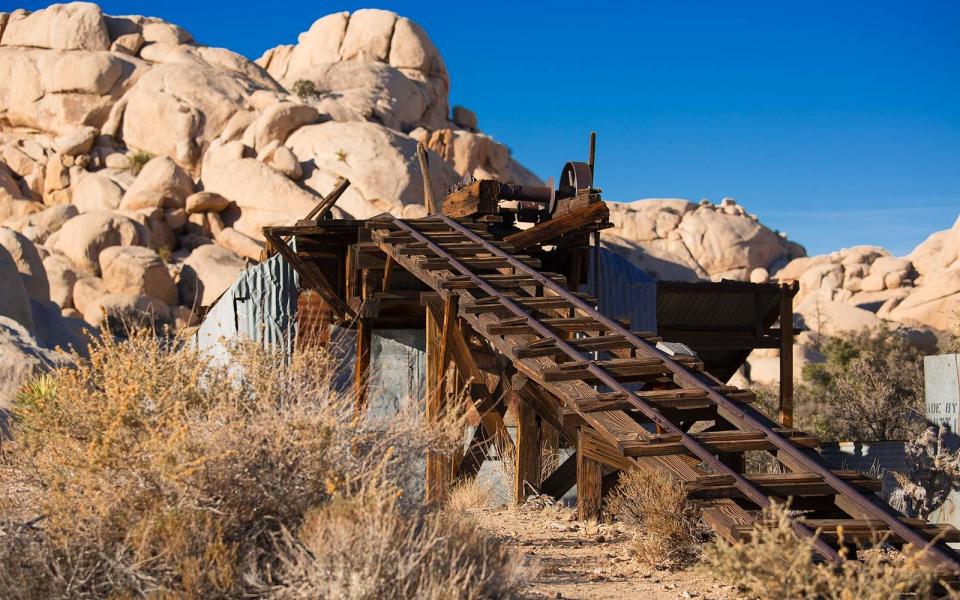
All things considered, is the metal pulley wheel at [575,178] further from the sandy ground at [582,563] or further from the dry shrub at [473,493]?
the sandy ground at [582,563]

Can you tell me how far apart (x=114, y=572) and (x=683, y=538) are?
4299 millimetres

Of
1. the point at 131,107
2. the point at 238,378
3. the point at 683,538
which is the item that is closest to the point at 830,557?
the point at 683,538

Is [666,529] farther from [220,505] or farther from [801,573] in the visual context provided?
[220,505]

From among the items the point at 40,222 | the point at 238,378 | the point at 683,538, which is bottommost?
the point at 683,538

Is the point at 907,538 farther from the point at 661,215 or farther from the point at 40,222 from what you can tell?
the point at 661,215

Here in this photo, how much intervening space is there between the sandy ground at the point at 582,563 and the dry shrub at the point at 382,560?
828mm

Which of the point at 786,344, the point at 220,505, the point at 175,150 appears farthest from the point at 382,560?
the point at 175,150

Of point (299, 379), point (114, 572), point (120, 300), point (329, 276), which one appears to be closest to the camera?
point (114, 572)

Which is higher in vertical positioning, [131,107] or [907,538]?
[131,107]

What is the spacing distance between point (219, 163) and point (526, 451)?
34.9 metres

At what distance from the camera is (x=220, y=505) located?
5688 mm

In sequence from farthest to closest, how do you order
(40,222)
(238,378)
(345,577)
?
(40,222) < (238,378) < (345,577)

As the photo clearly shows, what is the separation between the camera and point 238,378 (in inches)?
294

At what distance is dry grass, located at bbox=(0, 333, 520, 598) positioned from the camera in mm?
5258
